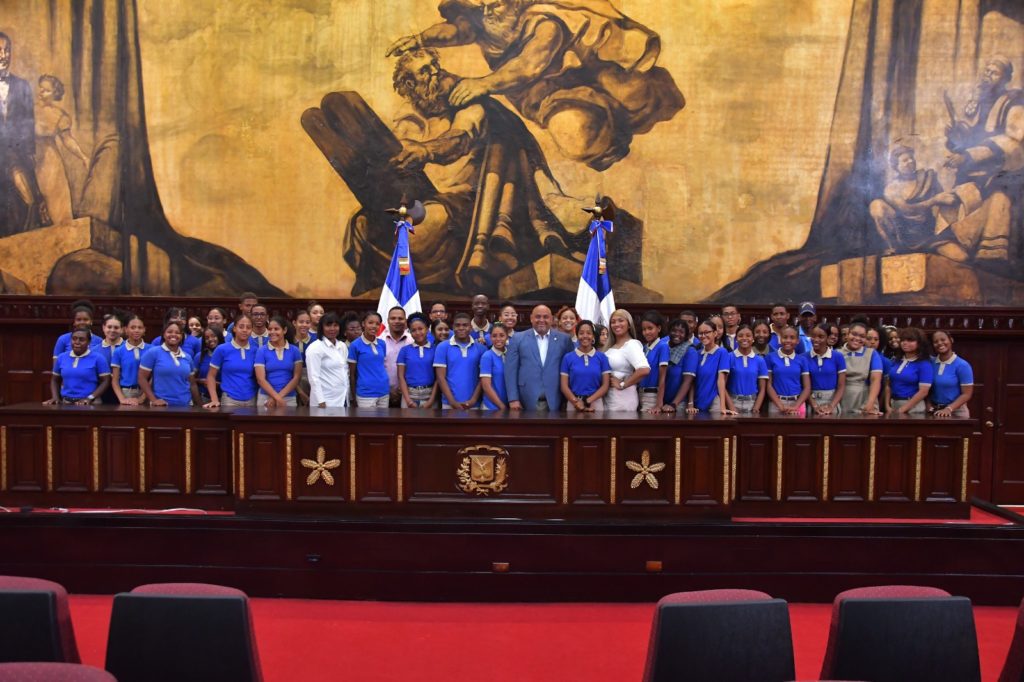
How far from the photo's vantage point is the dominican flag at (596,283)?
10.9 m

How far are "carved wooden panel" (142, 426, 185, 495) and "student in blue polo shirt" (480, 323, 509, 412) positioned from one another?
9.07 ft

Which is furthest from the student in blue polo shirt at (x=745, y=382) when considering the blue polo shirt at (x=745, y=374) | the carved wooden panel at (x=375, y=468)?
the carved wooden panel at (x=375, y=468)

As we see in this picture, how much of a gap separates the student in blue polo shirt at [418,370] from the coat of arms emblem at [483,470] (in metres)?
1.68

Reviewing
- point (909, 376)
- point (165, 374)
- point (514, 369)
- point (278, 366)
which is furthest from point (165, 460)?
point (909, 376)

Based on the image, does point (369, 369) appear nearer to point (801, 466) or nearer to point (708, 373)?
point (708, 373)

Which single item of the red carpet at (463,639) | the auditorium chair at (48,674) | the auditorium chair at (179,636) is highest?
the auditorium chair at (48,674)

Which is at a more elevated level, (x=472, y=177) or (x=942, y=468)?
(x=472, y=177)

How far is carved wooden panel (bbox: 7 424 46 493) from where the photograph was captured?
23.0ft

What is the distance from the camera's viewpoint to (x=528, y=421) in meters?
6.65

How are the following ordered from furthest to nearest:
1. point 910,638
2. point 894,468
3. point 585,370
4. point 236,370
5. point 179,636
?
point 236,370, point 585,370, point 894,468, point 910,638, point 179,636

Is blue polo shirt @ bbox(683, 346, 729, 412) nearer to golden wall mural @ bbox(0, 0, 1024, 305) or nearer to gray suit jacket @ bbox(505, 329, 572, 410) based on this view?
gray suit jacket @ bbox(505, 329, 572, 410)

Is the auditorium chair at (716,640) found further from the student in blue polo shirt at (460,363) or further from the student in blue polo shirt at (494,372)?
the student in blue polo shirt at (460,363)

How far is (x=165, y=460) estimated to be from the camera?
6.98 metres

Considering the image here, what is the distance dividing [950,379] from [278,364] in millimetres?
6479
